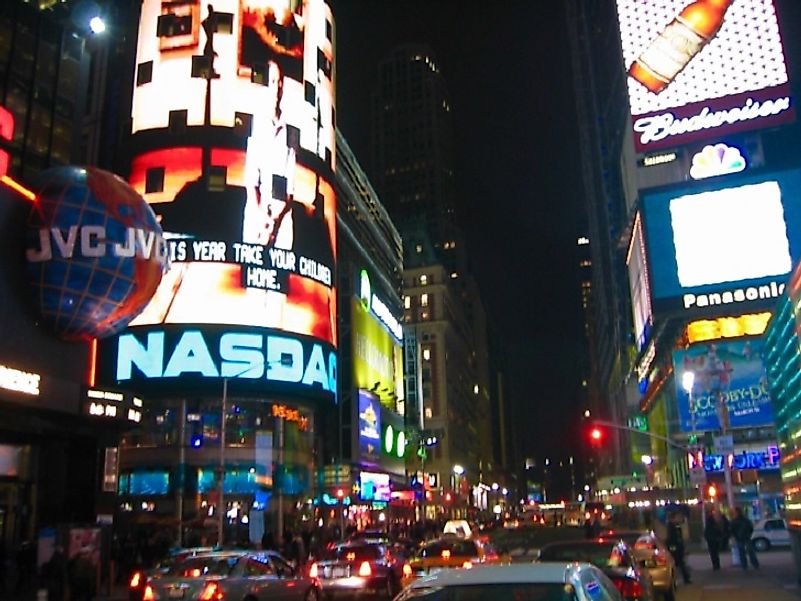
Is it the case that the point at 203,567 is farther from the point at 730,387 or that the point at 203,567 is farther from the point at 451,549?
the point at 730,387

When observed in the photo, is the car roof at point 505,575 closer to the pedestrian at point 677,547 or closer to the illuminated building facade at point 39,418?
the illuminated building facade at point 39,418

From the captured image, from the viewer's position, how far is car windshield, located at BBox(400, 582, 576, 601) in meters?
6.29

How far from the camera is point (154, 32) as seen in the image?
2215 inches

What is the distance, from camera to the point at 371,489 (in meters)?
71.1

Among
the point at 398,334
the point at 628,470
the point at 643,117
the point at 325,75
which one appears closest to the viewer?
the point at 325,75

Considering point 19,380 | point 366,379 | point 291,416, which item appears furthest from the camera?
point 366,379

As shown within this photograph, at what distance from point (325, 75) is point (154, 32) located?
38.9 ft

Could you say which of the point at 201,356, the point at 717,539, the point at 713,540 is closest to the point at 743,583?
the point at 713,540

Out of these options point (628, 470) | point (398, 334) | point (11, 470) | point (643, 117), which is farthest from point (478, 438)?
point (11, 470)

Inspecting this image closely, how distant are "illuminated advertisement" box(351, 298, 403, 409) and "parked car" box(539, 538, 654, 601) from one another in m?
56.3

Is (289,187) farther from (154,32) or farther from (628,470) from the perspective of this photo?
(628,470)

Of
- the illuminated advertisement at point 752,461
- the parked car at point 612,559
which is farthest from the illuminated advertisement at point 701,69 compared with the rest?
the parked car at point 612,559

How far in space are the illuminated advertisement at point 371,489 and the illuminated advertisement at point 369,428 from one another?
50.0 inches

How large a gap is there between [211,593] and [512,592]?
10.3 metres
